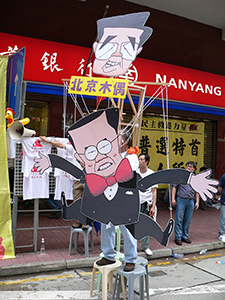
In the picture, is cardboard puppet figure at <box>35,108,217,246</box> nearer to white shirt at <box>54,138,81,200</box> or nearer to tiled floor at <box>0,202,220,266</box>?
white shirt at <box>54,138,81,200</box>

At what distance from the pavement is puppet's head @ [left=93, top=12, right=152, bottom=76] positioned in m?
3.14

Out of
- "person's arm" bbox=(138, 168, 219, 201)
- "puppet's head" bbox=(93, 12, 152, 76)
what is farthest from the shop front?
"person's arm" bbox=(138, 168, 219, 201)

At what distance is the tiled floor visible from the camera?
17.3 ft

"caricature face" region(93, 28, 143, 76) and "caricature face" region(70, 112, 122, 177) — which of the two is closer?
"caricature face" region(70, 112, 122, 177)

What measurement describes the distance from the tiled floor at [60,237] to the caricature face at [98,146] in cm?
245

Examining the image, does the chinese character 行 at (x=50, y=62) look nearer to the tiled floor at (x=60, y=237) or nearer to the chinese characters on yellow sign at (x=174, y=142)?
the chinese characters on yellow sign at (x=174, y=142)

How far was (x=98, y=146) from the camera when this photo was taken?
3557mm

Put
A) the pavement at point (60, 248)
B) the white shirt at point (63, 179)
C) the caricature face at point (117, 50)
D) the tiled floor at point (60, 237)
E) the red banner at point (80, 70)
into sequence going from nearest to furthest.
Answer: the caricature face at point (117, 50)
the pavement at point (60, 248)
the tiled floor at point (60, 237)
the white shirt at point (63, 179)
the red banner at point (80, 70)

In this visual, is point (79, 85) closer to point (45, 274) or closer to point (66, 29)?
point (45, 274)

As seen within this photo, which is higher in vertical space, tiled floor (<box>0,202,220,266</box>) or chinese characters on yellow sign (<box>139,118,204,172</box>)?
chinese characters on yellow sign (<box>139,118,204,172</box>)

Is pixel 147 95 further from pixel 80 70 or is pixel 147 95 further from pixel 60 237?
pixel 60 237

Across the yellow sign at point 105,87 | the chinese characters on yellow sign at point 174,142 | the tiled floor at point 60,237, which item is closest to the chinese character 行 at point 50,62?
the chinese characters on yellow sign at point 174,142

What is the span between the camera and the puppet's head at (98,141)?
3.51 m

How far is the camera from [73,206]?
3.81 meters
